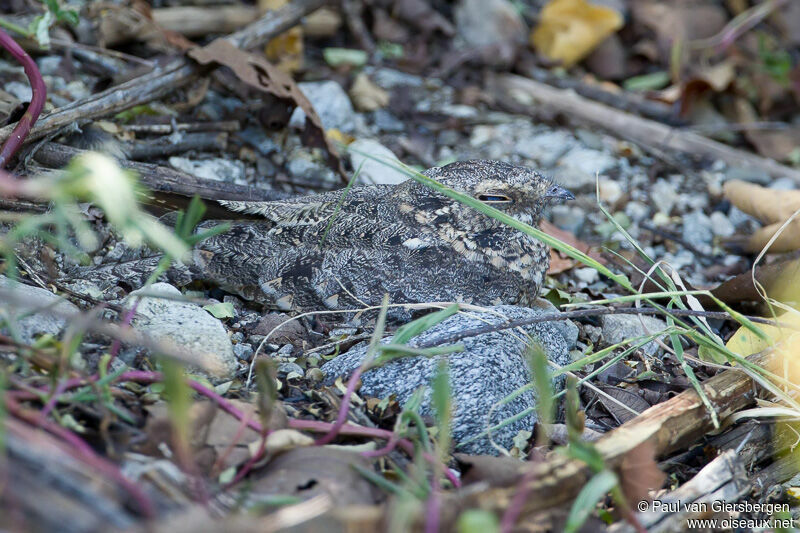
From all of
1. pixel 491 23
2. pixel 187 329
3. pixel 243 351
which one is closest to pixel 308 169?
pixel 243 351

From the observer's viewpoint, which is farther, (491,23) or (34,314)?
(491,23)

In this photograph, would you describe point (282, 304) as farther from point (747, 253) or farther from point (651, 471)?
point (747, 253)

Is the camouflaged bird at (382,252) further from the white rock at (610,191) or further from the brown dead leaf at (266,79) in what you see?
the white rock at (610,191)

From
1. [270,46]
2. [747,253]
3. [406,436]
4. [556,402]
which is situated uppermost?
[270,46]

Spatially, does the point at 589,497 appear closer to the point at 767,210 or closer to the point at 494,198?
the point at 494,198

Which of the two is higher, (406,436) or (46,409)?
(46,409)

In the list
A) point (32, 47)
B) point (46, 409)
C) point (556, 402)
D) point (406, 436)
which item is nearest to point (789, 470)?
point (556, 402)

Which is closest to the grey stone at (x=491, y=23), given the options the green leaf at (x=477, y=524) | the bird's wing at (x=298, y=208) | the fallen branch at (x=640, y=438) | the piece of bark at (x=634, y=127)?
the piece of bark at (x=634, y=127)

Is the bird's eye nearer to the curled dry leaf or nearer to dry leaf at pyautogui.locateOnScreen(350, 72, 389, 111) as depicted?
the curled dry leaf
